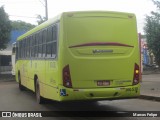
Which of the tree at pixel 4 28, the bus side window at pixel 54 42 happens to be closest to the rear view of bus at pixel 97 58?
the bus side window at pixel 54 42

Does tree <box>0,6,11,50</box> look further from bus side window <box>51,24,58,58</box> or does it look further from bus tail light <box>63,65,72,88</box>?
bus tail light <box>63,65,72,88</box>

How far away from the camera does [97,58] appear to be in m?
11.3

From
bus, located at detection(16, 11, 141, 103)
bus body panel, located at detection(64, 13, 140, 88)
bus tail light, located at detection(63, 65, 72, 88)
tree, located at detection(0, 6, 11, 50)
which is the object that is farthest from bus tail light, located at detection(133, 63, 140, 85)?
tree, located at detection(0, 6, 11, 50)

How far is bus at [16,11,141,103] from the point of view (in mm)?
11180

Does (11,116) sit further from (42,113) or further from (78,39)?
(78,39)

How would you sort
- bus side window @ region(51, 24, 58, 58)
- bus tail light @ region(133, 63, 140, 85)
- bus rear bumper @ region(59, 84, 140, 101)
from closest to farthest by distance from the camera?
bus rear bumper @ region(59, 84, 140, 101)
bus tail light @ region(133, 63, 140, 85)
bus side window @ region(51, 24, 58, 58)

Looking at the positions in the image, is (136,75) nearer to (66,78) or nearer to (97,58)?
(97,58)

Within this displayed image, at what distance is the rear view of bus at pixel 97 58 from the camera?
1118 cm

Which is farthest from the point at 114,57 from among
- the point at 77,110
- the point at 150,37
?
the point at 150,37

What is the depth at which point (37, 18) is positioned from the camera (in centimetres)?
4644

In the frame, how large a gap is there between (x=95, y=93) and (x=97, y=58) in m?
0.99

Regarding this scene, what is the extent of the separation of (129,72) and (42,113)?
3.11m

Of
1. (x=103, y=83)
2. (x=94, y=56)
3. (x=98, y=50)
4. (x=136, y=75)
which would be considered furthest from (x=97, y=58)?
(x=136, y=75)

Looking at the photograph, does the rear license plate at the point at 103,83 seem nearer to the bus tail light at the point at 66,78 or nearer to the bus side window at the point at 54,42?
the bus tail light at the point at 66,78
